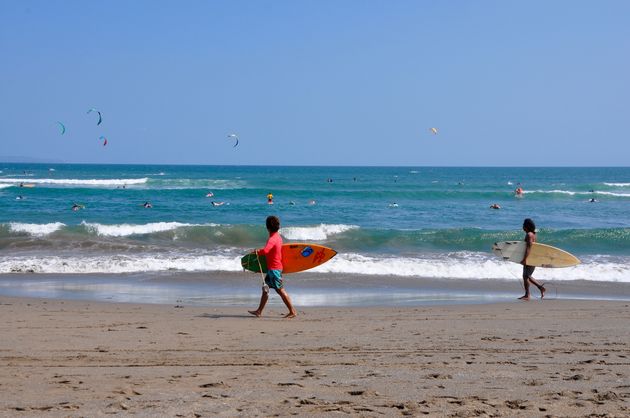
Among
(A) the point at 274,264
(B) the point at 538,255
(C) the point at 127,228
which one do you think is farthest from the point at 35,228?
(B) the point at 538,255

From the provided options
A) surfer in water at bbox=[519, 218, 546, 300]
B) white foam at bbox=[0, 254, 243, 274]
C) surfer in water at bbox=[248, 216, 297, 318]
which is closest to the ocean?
white foam at bbox=[0, 254, 243, 274]

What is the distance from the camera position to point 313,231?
22969mm

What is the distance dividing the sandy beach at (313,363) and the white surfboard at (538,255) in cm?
305

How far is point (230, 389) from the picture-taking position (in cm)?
A: 505

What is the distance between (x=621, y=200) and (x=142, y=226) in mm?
29756

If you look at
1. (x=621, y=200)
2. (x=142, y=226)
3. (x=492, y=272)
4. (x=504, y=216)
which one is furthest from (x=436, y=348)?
(x=621, y=200)

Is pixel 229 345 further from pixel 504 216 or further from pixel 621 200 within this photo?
pixel 621 200

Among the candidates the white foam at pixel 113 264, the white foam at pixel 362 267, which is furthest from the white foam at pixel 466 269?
the white foam at pixel 113 264

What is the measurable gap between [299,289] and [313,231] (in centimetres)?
1094

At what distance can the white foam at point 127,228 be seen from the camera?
21922 mm

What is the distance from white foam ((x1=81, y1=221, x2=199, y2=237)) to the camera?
21.9 m

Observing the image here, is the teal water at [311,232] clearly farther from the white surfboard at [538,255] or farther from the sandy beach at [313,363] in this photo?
the sandy beach at [313,363]

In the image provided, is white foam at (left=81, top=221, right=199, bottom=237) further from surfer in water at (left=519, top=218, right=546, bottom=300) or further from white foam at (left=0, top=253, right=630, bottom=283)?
surfer in water at (left=519, top=218, right=546, bottom=300)

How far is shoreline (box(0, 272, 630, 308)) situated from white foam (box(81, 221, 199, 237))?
28.0ft
